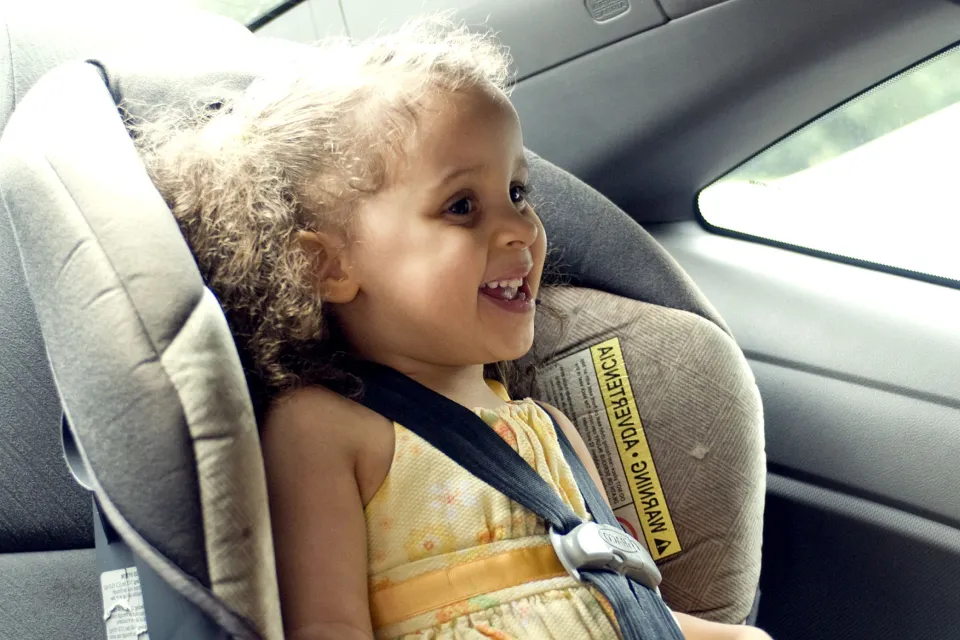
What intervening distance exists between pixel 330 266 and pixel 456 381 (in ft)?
0.65

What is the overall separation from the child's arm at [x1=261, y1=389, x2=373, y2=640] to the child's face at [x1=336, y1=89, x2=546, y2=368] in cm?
14

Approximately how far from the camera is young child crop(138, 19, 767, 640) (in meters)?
0.94

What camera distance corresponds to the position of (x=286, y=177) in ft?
3.35

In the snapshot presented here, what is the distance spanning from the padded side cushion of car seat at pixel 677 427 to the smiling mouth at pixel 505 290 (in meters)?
A: 0.20

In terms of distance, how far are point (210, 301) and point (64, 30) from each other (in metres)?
0.58

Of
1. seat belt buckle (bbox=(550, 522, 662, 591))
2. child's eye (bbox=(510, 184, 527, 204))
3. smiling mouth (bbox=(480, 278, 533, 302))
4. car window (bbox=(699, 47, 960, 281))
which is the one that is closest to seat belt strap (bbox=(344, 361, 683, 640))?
seat belt buckle (bbox=(550, 522, 662, 591))

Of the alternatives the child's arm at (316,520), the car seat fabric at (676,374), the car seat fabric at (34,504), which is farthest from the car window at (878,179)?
the car seat fabric at (34,504)

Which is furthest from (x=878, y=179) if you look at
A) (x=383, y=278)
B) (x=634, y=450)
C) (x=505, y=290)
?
(x=383, y=278)

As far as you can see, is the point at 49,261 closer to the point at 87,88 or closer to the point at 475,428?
the point at 87,88

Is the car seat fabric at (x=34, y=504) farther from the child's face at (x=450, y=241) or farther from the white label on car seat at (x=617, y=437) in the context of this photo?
the white label on car seat at (x=617, y=437)

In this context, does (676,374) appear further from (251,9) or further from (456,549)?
(251,9)

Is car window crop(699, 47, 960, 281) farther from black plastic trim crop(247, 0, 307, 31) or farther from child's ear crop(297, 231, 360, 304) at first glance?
child's ear crop(297, 231, 360, 304)

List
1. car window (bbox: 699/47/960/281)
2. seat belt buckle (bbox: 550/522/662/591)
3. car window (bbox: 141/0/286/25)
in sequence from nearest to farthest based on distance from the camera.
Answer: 1. seat belt buckle (bbox: 550/522/662/591)
2. car window (bbox: 699/47/960/281)
3. car window (bbox: 141/0/286/25)

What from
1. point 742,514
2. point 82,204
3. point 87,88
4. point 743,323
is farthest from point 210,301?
point 743,323
